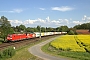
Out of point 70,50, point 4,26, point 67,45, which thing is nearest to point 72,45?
point 67,45

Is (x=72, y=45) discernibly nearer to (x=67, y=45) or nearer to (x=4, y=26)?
(x=67, y=45)

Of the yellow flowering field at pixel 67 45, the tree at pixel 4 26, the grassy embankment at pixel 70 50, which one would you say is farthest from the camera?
the tree at pixel 4 26

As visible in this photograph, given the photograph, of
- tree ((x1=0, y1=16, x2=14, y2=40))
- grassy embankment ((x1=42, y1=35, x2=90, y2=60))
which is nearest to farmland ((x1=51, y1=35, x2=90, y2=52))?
grassy embankment ((x1=42, y1=35, x2=90, y2=60))

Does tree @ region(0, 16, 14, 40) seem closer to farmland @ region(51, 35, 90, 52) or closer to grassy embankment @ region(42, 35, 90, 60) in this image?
farmland @ region(51, 35, 90, 52)

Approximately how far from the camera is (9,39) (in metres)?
55.6

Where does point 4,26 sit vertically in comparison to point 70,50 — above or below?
above

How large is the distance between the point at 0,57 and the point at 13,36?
2938cm

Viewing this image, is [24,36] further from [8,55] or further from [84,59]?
[84,59]

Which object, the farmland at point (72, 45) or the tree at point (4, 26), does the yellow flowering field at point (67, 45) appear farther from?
the tree at point (4, 26)

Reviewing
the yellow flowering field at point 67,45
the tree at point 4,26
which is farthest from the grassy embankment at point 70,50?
the tree at point 4,26

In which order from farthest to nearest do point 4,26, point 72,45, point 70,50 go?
point 4,26 → point 72,45 → point 70,50

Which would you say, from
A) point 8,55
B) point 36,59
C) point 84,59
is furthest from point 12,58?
point 84,59

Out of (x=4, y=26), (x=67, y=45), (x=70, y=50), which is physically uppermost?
(x=4, y=26)

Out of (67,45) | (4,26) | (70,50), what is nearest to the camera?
(70,50)
